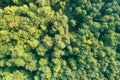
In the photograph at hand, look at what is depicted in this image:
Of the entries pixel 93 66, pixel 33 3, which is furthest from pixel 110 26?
pixel 33 3

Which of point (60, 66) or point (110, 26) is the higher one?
point (110, 26)

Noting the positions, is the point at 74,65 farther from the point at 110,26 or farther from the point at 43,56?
the point at 110,26

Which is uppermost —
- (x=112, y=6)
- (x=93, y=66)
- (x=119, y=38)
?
(x=112, y=6)

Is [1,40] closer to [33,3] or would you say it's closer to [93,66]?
[33,3]

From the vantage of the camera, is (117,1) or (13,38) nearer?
(13,38)

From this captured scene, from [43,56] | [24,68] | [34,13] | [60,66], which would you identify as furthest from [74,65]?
[34,13]

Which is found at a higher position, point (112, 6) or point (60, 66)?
point (112, 6)
